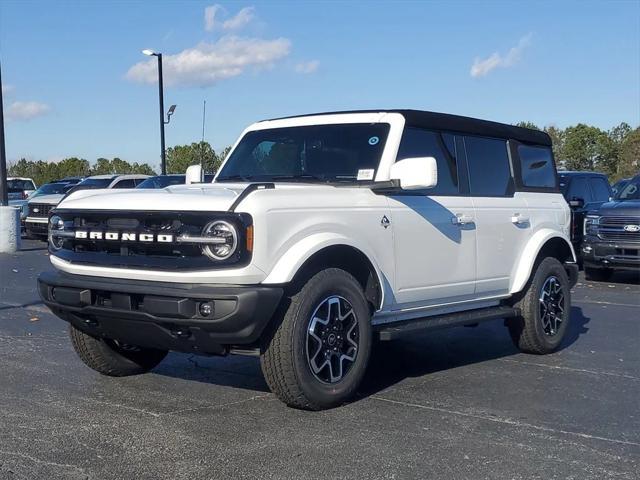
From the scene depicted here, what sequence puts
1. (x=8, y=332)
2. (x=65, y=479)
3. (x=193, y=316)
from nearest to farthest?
(x=65, y=479)
(x=193, y=316)
(x=8, y=332)

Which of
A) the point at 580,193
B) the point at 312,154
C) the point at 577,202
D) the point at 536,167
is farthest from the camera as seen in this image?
the point at 580,193

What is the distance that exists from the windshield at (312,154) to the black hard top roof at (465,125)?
0.22 metres

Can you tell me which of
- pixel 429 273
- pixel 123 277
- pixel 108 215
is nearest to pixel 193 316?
pixel 123 277

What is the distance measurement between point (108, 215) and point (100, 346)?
1207 millimetres

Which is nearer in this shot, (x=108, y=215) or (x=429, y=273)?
(x=108, y=215)

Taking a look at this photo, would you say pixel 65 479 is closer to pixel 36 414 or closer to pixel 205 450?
pixel 205 450

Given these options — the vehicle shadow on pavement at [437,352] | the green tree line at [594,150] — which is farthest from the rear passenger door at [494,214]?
the green tree line at [594,150]

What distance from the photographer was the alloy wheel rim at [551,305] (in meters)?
7.10

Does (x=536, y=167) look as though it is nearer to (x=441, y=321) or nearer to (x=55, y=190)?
(x=441, y=321)

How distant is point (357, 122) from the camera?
6.19m

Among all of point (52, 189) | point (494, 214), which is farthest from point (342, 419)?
point (52, 189)

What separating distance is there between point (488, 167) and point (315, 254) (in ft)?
8.27

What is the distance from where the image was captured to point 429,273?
5.93m

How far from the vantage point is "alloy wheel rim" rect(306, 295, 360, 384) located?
16.3 feet
